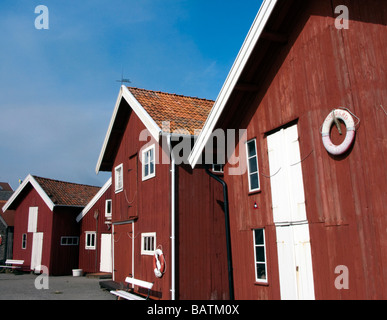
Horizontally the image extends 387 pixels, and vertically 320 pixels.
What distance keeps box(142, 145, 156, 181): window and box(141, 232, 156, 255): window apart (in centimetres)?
217

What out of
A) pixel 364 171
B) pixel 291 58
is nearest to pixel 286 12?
pixel 291 58

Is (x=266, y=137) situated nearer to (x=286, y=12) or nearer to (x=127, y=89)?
(x=286, y=12)

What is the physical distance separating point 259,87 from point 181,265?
6150 millimetres

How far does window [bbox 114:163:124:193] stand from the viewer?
1719cm

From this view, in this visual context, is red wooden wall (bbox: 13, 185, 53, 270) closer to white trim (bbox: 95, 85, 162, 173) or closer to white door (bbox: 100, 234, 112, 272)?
white door (bbox: 100, 234, 112, 272)

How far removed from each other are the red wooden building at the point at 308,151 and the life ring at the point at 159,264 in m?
3.19

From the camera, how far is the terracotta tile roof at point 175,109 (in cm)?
1303

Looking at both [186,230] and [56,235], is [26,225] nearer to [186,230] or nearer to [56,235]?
[56,235]

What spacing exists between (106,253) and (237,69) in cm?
1676

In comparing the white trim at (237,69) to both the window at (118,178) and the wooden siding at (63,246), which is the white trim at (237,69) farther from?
the wooden siding at (63,246)

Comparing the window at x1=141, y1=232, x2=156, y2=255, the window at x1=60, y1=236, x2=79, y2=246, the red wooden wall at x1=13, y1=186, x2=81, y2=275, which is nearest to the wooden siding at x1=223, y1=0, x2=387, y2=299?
the window at x1=141, y1=232, x2=156, y2=255

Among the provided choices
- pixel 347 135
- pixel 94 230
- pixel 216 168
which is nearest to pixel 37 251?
pixel 94 230

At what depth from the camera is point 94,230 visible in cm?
2391

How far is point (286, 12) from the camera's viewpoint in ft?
28.0
